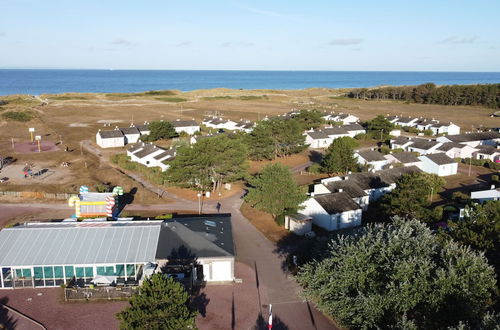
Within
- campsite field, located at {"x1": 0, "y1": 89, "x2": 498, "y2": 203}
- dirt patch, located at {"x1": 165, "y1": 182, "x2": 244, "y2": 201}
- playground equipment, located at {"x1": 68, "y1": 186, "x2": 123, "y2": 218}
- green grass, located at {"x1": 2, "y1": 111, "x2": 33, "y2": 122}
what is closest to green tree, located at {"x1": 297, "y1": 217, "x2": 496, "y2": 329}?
playground equipment, located at {"x1": 68, "y1": 186, "x2": 123, "y2": 218}

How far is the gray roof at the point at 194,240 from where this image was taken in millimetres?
23047

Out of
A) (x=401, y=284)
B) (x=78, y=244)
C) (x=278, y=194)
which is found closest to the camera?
(x=401, y=284)

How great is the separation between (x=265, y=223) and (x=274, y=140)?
23.8 meters

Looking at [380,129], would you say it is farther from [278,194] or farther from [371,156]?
[278,194]

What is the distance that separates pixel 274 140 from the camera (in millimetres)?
54656

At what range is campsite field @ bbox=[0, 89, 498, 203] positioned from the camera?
4556 centimetres

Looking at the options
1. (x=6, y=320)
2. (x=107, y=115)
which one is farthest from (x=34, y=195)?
(x=107, y=115)

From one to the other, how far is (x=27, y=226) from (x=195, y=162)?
1616cm

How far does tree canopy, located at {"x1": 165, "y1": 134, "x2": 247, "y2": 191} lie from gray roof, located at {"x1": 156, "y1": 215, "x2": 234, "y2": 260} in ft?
39.7

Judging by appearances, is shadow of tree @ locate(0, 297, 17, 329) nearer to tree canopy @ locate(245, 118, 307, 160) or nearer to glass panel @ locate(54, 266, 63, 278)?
glass panel @ locate(54, 266, 63, 278)

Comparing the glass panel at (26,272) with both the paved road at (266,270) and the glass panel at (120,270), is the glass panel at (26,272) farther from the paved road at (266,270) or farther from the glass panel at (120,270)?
the paved road at (266,270)

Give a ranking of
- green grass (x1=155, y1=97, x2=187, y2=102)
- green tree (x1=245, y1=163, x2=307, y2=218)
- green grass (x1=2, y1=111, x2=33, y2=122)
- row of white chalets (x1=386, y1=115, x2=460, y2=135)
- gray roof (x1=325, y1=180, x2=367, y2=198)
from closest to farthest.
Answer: green tree (x1=245, y1=163, x2=307, y2=218)
gray roof (x1=325, y1=180, x2=367, y2=198)
row of white chalets (x1=386, y1=115, x2=460, y2=135)
green grass (x1=2, y1=111, x2=33, y2=122)
green grass (x1=155, y1=97, x2=187, y2=102)

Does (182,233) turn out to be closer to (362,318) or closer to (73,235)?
(73,235)

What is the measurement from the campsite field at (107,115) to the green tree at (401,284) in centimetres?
2404
